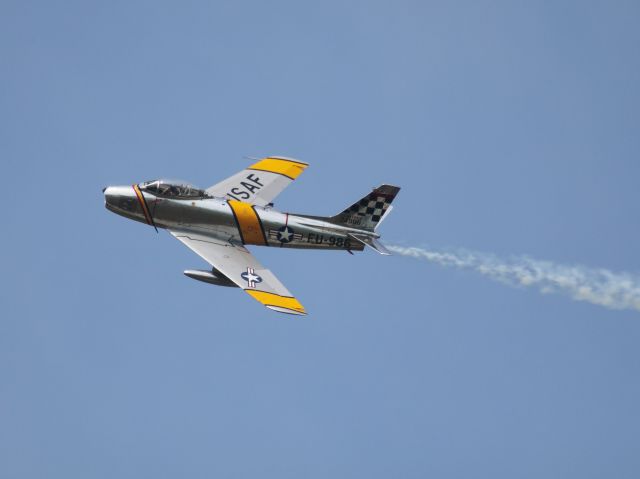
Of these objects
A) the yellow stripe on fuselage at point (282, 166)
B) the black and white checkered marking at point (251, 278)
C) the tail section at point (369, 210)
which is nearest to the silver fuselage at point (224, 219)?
the tail section at point (369, 210)

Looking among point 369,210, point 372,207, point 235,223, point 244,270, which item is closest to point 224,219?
point 235,223

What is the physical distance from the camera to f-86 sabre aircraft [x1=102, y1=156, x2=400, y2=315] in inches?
1922

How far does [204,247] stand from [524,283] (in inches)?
492

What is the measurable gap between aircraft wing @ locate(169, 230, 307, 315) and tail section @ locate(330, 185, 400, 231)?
430 cm

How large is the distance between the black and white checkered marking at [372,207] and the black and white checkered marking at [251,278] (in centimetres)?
535

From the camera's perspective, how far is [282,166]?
5512cm

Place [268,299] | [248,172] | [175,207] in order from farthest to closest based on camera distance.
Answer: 1. [248,172]
2. [175,207]
3. [268,299]

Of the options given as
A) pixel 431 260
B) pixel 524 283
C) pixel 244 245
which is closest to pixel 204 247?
pixel 244 245

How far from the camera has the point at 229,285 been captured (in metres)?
48.6

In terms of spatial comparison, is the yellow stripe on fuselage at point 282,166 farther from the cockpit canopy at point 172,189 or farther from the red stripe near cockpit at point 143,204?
the red stripe near cockpit at point 143,204

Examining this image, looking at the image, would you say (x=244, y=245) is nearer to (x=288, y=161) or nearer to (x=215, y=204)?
(x=215, y=204)

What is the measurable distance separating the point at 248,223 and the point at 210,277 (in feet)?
9.67

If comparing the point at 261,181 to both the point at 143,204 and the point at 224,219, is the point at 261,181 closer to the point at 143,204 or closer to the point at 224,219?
the point at 224,219

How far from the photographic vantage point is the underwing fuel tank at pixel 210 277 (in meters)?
48.6
